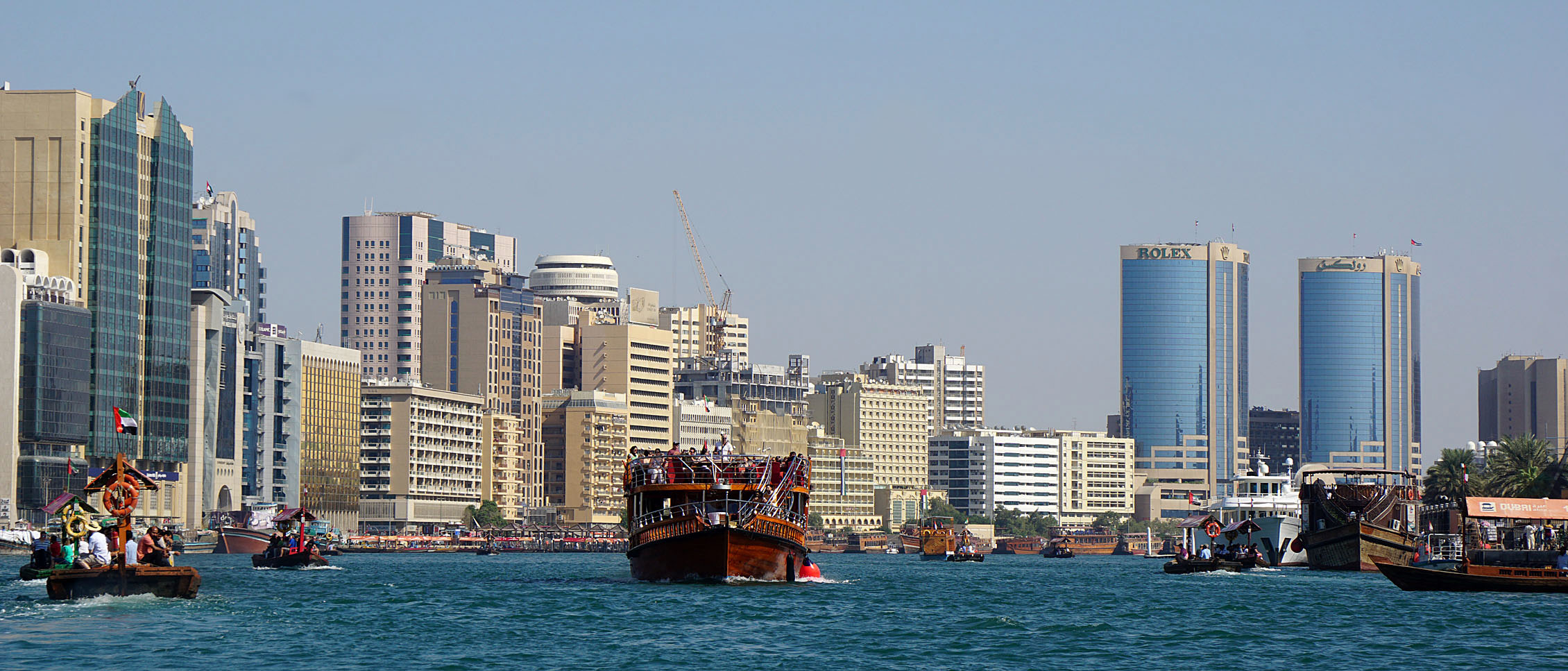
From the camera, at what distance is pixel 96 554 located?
252 ft

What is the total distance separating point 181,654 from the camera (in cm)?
6306

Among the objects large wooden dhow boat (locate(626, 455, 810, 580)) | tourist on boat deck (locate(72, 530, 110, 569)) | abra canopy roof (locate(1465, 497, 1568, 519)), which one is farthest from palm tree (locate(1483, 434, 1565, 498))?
tourist on boat deck (locate(72, 530, 110, 569))

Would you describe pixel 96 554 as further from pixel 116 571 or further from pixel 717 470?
pixel 717 470

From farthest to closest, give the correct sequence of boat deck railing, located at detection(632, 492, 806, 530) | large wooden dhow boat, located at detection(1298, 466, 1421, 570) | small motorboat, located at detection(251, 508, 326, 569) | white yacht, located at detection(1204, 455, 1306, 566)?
white yacht, located at detection(1204, 455, 1306, 566)
large wooden dhow boat, located at detection(1298, 466, 1421, 570)
small motorboat, located at detection(251, 508, 326, 569)
boat deck railing, located at detection(632, 492, 806, 530)

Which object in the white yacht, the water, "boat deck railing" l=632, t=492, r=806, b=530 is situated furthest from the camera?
the white yacht

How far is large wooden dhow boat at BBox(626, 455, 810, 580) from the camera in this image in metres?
99.1

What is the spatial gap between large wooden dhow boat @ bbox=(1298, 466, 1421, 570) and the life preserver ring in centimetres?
9428

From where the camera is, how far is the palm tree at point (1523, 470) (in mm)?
172250

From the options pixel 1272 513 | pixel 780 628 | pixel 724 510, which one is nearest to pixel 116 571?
pixel 780 628

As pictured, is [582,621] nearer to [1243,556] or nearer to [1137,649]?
[1137,649]

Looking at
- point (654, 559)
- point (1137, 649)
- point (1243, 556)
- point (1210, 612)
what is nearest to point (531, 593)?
point (654, 559)

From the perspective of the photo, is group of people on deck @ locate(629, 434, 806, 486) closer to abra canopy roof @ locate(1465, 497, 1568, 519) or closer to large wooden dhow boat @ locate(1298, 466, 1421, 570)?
abra canopy roof @ locate(1465, 497, 1568, 519)

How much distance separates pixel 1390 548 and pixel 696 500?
67288 mm

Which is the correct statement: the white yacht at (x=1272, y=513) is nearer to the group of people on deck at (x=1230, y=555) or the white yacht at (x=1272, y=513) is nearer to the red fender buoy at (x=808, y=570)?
the group of people on deck at (x=1230, y=555)
